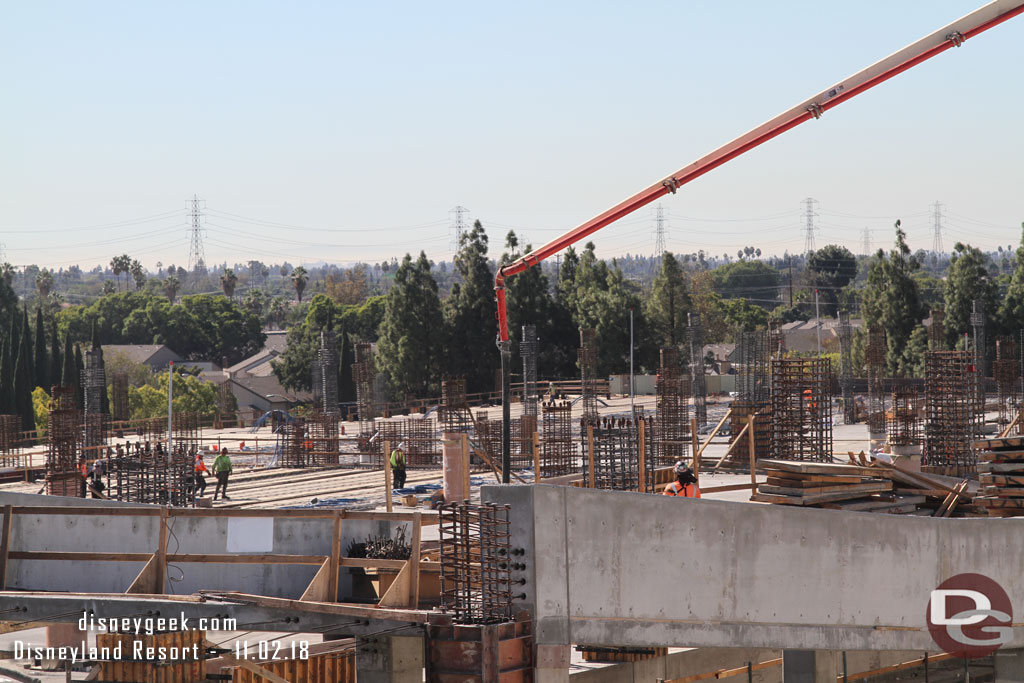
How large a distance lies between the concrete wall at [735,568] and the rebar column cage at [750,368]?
1068 inches

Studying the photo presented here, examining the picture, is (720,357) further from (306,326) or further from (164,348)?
(164,348)

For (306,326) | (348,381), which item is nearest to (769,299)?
(306,326)

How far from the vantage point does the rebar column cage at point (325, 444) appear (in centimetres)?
3866

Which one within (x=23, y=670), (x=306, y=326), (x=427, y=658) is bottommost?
(x=23, y=670)

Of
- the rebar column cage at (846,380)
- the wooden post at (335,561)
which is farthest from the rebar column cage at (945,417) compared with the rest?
the wooden post at (335,561)

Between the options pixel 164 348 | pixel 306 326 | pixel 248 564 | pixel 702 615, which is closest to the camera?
pixel 702 615

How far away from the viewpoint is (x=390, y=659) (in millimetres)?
12414

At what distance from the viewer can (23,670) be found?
1462cm

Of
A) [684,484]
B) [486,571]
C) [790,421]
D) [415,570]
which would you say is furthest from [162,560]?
[790,421]

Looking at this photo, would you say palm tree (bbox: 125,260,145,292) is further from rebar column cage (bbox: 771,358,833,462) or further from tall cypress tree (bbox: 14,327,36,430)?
rebar column cage (bbox: 771,358,833,462)

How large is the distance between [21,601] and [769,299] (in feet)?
633

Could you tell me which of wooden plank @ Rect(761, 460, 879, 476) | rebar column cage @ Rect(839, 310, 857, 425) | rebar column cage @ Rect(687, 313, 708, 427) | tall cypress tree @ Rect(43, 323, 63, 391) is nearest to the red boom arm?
wooden plank @ Rect(761, 460, 879, 476)

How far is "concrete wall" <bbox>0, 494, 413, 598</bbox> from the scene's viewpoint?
42.5 feet

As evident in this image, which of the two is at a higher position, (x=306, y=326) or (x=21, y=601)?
(x=306, y=326)
